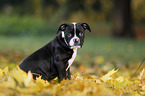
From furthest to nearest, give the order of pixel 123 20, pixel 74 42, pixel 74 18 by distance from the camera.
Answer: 1. pixel 74 18
2. pixel 123 20
3. pixel 74 42

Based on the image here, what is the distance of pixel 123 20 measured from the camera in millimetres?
16812

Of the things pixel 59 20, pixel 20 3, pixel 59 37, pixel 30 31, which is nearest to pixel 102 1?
pixel 59 20

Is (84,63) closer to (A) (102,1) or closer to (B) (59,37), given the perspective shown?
(B) (59,37)

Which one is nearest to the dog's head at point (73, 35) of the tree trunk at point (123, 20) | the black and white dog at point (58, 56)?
the black and white dog at point (58, 56)

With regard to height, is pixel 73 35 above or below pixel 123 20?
below

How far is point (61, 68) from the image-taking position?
3.45 m

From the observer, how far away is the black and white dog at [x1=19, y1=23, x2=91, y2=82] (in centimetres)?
344

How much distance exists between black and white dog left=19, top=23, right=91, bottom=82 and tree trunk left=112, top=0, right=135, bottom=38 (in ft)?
44.7

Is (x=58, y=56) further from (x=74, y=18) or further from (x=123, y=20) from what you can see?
(x=74, y=18)

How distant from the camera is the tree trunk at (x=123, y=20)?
16.7 meters

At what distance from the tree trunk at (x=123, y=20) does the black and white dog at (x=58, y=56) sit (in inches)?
536

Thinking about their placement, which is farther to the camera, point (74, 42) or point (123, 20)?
point (123, 20)

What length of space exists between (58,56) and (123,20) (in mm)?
14093

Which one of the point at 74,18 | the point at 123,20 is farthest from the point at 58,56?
the point at 74,18
